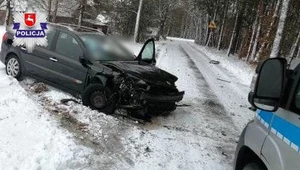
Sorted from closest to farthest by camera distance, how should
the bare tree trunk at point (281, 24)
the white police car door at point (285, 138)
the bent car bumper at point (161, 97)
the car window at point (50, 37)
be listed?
the white police car door at point (285, 138) → the bent car bumper at point (161, 97) → the car window at point (50, 37) → the bare tree trunk at point (281, 24)

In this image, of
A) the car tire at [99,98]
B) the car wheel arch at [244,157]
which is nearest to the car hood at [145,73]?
the car tire at [99,98]

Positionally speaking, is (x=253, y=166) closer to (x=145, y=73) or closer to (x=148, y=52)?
(x=145, y=73)

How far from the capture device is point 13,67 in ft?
30.7

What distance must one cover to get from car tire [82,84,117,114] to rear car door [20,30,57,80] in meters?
1.52

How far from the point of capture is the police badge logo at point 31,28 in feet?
28.5

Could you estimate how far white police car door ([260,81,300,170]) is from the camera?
2801 mm

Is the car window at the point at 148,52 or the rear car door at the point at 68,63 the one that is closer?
the rear car door at the point at 68,63

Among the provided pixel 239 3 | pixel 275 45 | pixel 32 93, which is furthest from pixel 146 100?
pixel 239 3

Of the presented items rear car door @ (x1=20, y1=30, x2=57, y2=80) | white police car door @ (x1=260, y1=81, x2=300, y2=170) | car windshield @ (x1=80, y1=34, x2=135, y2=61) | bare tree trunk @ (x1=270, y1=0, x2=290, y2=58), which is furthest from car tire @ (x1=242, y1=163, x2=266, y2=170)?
bare tree trunk @ (x1=270, y1=0, x2=290, y2=58)

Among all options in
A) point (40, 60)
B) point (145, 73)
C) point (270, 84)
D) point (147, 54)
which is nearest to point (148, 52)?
point (147, 54)

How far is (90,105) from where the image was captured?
7766 millimetres

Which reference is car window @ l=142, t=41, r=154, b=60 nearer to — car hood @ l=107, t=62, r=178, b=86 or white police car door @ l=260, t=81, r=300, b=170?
car hood @ l=107, t=62, r=178, b=86

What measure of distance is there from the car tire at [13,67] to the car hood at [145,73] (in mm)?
2629

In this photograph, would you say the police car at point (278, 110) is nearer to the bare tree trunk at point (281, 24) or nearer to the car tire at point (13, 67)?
the car tire at point (13, 67)
